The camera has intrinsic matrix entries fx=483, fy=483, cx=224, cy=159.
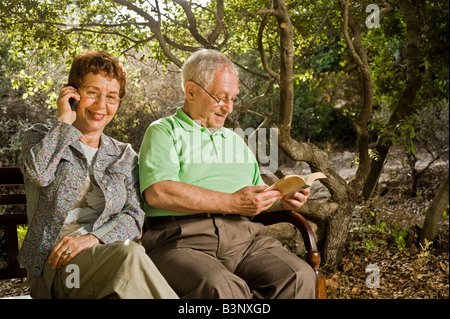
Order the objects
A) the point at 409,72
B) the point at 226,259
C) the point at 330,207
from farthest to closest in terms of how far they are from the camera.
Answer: the point at 409,72 < the point at 330,207 < the point at 226,259

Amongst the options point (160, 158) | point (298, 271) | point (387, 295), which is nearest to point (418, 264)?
point (387, 295)

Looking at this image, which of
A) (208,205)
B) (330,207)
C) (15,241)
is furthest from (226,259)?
(330,207)

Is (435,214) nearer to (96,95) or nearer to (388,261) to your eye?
(388,261)

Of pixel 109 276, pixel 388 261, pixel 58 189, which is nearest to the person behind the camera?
pixel 109 276

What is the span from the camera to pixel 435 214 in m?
3.90

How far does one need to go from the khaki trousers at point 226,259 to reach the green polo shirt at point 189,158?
12 centimetres

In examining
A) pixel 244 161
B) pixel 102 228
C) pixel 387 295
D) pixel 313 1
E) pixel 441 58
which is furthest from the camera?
pixel 441 58

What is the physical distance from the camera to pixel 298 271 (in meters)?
2.00

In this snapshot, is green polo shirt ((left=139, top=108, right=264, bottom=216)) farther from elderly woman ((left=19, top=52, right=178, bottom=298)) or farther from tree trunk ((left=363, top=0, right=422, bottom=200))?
tree trunk ((left=363, top=0, right=422, bottom=200))

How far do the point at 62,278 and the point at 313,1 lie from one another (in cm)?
325

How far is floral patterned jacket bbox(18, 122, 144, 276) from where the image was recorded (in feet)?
5.70

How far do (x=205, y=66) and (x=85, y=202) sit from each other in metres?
0.80

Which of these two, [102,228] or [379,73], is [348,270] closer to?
[379,73]

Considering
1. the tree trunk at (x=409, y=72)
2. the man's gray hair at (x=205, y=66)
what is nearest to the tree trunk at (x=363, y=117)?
the tree trunk at (x=409, y=72)
